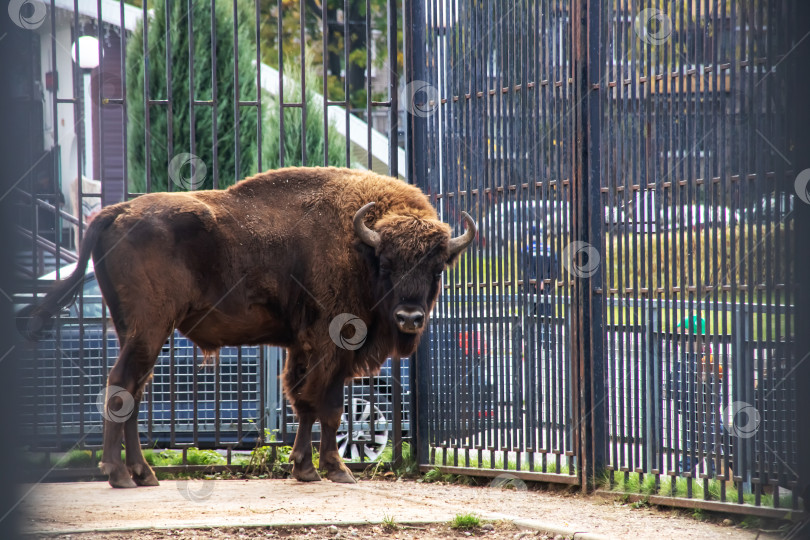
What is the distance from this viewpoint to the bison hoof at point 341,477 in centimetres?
717

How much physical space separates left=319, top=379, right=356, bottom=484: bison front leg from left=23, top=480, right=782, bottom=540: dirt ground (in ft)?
0.56

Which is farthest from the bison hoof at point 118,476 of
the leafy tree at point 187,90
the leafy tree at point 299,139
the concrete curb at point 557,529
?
the leafy tree at point 299,139

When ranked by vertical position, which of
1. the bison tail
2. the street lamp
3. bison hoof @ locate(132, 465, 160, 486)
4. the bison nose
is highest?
the street lamp

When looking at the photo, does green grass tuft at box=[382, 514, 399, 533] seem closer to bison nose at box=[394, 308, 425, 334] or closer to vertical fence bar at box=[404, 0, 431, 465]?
bison nose at box=[394, 308, 425, 334]

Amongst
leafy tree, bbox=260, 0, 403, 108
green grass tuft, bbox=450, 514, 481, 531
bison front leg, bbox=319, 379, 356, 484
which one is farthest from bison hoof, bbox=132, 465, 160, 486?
leafy tree, bbox=260, 0, 403, 108

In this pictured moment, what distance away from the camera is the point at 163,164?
14.1 metres

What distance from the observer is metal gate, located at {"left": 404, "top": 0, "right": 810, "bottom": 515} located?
5.12 m

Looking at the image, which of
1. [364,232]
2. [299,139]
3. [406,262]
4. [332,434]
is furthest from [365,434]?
[299,139]

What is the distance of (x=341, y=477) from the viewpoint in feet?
23.6

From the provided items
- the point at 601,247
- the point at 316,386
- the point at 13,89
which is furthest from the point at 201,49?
the point at 13,89

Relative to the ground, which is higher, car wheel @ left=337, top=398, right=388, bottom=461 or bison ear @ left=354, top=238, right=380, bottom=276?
bison ear @ left=354, top=238, right=380, bottom=276

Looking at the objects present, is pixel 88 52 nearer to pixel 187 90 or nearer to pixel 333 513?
pixel 187 90

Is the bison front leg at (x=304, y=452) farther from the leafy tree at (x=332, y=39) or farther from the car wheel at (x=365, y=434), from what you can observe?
the leafy tree at (x=332, y=39)

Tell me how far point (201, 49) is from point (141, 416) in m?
8.24
